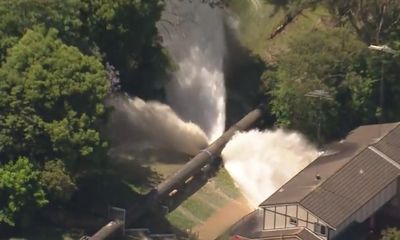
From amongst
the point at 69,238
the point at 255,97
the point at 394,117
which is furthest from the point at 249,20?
the point at 69,238

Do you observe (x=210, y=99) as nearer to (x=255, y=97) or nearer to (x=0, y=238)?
(x=255, y=97)

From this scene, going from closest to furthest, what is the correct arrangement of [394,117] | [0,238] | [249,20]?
[0,238] → [394,117] → [249,20]

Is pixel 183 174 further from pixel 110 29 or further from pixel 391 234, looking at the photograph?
pixel 391 234

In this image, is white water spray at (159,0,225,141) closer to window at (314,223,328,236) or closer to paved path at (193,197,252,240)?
paved path at (193,197,252,240)

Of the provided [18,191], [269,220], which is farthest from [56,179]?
[269,220]

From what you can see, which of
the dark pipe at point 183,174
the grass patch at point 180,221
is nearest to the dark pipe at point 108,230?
the dark pipe at point 183,174
